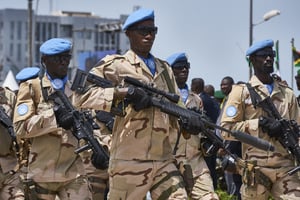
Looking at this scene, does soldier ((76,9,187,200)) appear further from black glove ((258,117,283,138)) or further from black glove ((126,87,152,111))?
black glove ((258,117,283,138))

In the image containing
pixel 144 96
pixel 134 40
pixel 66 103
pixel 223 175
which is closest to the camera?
pixel 144 96

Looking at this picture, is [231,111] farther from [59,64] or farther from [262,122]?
[59,64]

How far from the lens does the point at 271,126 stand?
9.37 m

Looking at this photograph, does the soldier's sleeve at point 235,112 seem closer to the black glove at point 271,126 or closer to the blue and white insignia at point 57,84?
the black glove at point 271,126

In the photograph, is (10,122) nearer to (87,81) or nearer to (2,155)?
(2,155)

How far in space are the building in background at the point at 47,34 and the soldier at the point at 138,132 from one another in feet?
238

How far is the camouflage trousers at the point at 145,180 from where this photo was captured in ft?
26.6

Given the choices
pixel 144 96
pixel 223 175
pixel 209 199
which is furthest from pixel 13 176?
pixel 223 175

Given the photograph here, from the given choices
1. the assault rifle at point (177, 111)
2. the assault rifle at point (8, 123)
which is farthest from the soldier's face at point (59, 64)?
the assault rifle at point (177, 111)

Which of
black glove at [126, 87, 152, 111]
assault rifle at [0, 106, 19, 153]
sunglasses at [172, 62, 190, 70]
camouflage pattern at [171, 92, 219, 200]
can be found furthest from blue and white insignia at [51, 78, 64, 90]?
sunglasses at [172, 62, 190, 70]

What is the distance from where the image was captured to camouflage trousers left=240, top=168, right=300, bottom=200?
938 cm

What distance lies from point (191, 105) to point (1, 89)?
2.31 m

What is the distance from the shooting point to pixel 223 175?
16531 millimetres

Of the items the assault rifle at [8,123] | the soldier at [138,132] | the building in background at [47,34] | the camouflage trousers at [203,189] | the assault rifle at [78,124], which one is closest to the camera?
the soldier at [138,132]
